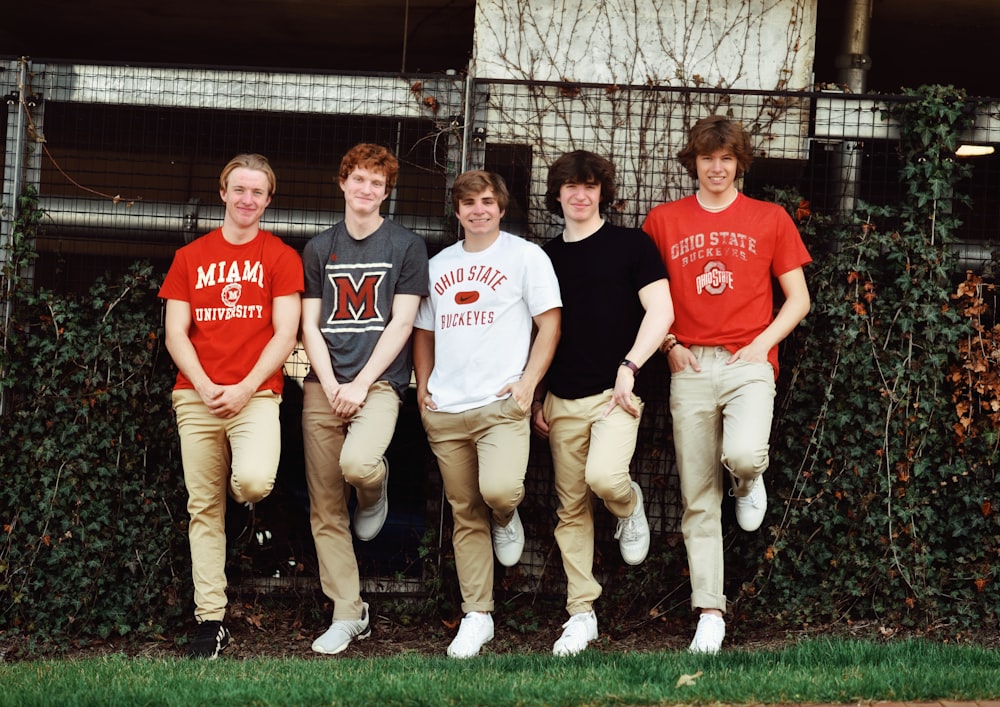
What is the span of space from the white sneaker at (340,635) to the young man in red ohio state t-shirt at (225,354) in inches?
19.7

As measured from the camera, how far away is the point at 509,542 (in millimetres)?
5672

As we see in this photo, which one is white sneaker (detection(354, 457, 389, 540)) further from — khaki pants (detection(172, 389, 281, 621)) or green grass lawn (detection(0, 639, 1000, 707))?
green grass lawn (detection(0, 639, 1000, 707))

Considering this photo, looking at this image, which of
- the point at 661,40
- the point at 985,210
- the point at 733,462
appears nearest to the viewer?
the point at 733,462

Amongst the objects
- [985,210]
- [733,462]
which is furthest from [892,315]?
[733,462]

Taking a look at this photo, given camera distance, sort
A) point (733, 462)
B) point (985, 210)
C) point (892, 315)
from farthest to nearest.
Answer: point (985, 210) < point (892, 315) < point (733, 462)

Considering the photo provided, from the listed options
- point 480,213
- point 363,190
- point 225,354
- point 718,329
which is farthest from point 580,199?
point 225,354

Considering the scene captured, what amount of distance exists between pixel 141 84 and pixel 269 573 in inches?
124

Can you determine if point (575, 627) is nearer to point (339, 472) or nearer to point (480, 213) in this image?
point (339, 472)

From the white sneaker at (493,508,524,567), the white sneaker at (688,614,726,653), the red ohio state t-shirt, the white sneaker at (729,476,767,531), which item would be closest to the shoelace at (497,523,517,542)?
the white sneaker at (493,508,524,567)

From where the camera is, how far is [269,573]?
637cm

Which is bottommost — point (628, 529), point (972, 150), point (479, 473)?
point (628, 529)

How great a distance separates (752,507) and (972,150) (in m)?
2.80

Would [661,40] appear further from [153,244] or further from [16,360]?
[16,360]

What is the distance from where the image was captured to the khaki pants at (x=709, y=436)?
209 inches
